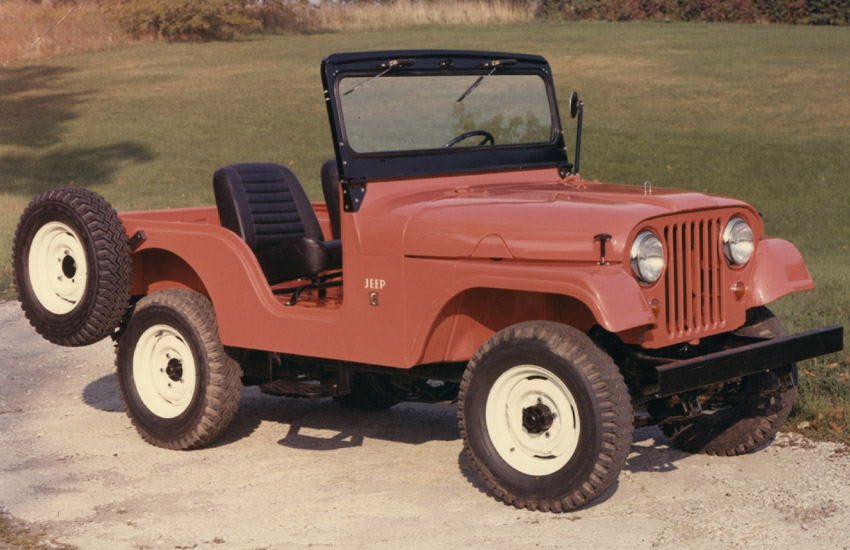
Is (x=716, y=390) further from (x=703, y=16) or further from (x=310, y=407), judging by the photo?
(x=703, y=16)

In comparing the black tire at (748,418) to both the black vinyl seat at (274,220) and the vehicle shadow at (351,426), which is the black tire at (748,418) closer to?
the vehicle shadow at (351,426)

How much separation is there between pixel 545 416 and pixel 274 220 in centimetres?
248

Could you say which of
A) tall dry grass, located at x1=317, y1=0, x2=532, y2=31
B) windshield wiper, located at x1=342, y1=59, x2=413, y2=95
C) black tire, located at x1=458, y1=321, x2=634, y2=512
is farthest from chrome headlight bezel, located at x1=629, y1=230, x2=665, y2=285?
tall dry grass, located at x1=317, y1=0, x2=532, y2=31

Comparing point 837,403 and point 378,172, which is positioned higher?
point 378,172

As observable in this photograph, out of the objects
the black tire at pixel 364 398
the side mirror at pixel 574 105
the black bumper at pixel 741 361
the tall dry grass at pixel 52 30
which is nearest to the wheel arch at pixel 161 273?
the black tire at pixel 364 398

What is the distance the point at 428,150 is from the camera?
6.32 metres

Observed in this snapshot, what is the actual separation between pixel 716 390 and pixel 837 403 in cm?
158

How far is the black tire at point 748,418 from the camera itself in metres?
6.02

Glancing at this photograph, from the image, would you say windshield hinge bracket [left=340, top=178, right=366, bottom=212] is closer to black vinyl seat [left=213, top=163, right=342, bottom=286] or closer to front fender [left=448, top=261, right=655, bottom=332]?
black vinyl seat [left=213, top=163, right=342, bottom=286]

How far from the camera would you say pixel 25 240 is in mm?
6738

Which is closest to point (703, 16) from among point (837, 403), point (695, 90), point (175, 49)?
point (695, 90)

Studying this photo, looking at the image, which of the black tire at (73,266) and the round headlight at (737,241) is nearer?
the round headlight at (737,241)

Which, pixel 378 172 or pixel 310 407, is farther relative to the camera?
pixel 310 407

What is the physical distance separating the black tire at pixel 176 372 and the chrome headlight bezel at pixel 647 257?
2.41 metres
